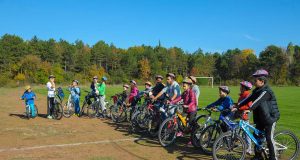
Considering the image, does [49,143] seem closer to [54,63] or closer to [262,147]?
[262,147]

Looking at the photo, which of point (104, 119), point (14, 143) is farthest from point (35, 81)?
point (14, 143)

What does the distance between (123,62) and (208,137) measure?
80.8 meters

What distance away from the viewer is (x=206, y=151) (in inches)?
288

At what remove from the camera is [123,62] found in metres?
87.5

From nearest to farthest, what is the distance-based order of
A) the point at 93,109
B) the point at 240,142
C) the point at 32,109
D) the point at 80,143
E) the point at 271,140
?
1. the point at 271,140
2. the point at 240,142
3. the point at 80,143
4. the point at 32,109
5. the point at 93,109

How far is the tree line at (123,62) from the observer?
6719cm

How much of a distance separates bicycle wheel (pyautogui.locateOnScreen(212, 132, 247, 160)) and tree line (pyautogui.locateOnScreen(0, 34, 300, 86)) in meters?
59.1

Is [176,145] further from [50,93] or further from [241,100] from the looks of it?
[50,93]

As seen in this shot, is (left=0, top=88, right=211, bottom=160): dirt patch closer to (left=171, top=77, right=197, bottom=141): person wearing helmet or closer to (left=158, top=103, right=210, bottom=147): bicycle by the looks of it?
(left=158, top=103, right=210, bottom=147): bicycle

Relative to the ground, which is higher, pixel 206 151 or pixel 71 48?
pixel 71 48

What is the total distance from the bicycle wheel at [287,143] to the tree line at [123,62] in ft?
194

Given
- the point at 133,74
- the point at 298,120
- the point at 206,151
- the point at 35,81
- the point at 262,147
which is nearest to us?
the point at 262,147

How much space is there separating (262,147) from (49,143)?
16.6 ft

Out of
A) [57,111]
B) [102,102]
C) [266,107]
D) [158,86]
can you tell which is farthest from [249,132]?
[57,111]
